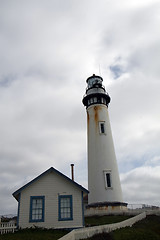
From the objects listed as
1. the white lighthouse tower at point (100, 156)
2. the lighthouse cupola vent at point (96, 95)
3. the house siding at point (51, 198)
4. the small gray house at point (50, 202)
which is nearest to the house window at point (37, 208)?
the small gray house at point (50, 202)

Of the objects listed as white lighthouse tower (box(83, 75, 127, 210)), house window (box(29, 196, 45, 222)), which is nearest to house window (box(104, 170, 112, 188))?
white lighthouse tower (box(83, 75, 127, 210))

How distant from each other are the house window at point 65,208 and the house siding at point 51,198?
8.2 inches

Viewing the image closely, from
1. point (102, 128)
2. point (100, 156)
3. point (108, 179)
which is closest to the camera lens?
point (108, 179)

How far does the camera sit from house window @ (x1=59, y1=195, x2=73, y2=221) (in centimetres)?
1448

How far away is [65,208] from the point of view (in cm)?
1478

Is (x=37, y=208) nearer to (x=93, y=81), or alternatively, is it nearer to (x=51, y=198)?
(x=51, y=198)

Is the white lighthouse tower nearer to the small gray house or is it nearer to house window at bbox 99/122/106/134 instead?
house window at bbox 99/122/106/134

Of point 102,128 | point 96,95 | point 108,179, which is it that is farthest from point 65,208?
point 96,95

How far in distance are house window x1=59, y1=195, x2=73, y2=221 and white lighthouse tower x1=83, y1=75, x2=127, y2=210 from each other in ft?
28.2

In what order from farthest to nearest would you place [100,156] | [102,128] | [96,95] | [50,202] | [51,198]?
1. [96,95]
2. [102,128]
3. [100,156]
4. [51,198]
5. [50,202]

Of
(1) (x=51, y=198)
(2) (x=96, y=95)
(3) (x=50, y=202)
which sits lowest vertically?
(3) (x=50, y=202)

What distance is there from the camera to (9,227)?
44.2 feet

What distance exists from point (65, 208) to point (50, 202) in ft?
3.71

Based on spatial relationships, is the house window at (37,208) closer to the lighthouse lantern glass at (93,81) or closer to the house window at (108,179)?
the house window at (108,179)
